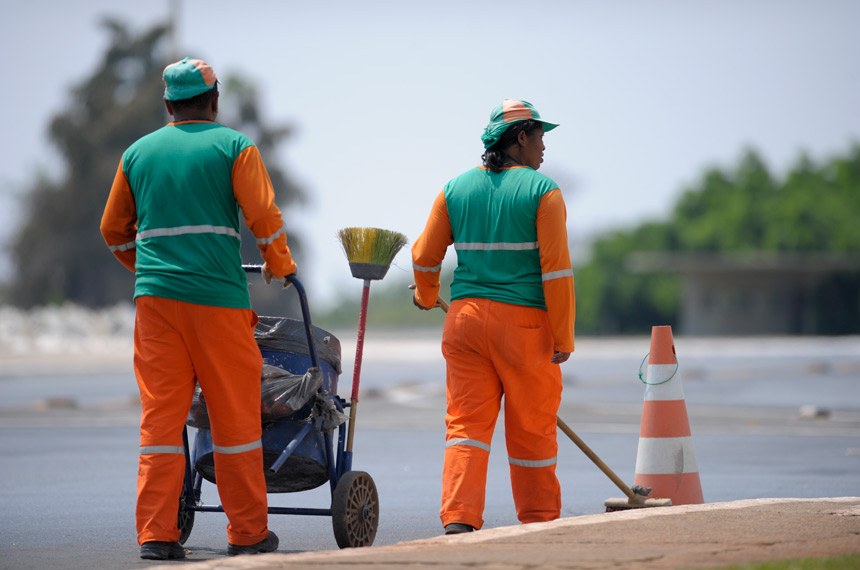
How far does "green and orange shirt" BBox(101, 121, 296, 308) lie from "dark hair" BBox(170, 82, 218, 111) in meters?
0.11

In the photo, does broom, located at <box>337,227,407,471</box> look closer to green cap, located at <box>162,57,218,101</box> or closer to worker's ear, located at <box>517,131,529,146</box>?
worker's ear, located at <box>517,131,529,146</box>

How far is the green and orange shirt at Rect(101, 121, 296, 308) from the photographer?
6.66 m

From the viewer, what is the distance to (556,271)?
278 inches

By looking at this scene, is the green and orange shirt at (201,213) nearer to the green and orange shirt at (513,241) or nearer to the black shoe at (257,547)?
the green and orange shirt at (513,241)

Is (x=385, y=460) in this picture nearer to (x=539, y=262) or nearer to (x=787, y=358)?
(x=539, y=262)

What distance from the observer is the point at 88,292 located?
69250mm

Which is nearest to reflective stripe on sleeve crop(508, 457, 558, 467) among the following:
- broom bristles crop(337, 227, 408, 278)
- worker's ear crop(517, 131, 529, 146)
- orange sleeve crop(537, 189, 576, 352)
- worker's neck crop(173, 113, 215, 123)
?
orange sleeve crop(537, 189, 576, 352)

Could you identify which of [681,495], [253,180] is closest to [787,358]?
[681,495]

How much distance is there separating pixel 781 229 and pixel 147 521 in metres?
75.4

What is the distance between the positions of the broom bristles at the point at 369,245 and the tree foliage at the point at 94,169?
6043cm

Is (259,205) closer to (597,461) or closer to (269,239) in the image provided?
(269,239)

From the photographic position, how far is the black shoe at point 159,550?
6.68 meters

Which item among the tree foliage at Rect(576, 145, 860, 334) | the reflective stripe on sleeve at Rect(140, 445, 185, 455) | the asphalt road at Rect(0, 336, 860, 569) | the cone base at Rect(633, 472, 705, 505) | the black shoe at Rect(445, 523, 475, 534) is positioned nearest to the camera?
the reflective stripe on sleeve at Rect(140, 445, 185, 455)

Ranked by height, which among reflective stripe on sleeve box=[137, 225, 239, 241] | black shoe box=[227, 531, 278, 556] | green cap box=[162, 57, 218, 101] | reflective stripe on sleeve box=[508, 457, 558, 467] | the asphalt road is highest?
green cap box=[162, 57, 218, 101]
